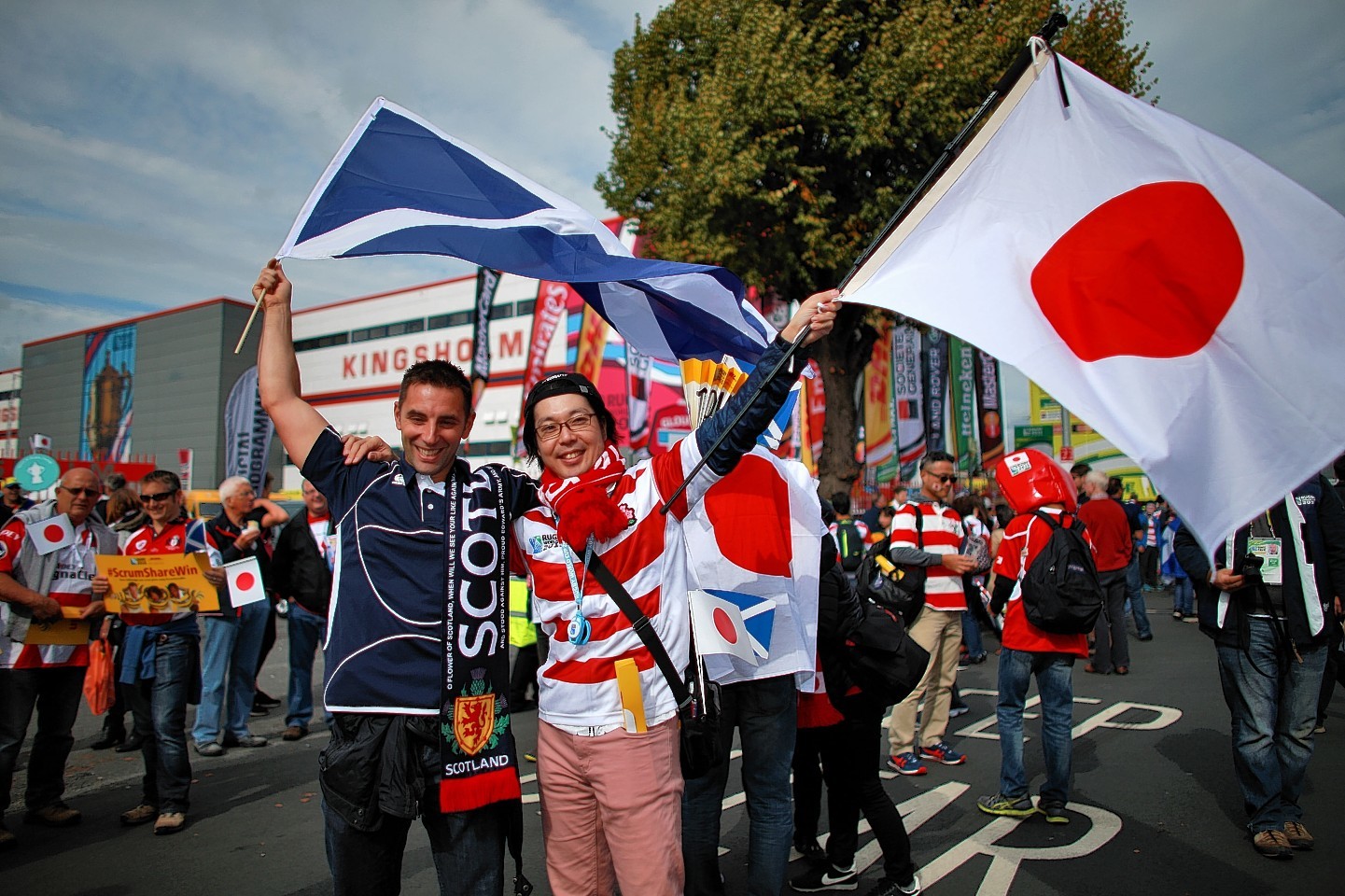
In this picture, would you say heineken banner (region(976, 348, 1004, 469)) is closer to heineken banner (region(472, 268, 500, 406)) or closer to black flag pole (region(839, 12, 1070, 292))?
heineken banner (region(472, 268, 500, 406))

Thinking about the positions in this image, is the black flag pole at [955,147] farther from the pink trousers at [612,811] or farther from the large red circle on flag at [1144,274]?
the pink trousers at [612,811]

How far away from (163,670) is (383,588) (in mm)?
3412

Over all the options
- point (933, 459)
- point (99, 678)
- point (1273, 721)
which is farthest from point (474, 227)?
point (1273, 721)

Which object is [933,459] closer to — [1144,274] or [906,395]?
[1144,274]

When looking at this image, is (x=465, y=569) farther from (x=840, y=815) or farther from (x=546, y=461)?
(x=840, y=815)

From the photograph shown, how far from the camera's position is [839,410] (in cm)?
1745

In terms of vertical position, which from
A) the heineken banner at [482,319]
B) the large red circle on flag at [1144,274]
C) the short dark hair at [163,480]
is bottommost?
the short dark hair at [163,480]

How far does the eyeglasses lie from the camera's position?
2.41 metres

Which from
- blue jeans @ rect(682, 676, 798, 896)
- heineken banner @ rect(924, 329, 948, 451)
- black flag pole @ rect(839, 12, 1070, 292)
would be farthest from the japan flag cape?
heineken banner @ rect(924, 329, 948, 451)

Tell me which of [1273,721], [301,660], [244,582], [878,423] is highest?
[878,423]

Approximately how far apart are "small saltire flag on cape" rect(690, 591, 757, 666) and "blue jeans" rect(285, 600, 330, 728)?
16.6 feet

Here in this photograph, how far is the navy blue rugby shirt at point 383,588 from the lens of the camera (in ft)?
6.91

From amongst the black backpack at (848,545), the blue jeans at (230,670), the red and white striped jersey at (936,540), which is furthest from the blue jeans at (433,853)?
the black backpack at (848,545)

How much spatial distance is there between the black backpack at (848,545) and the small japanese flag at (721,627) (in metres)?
4.33
